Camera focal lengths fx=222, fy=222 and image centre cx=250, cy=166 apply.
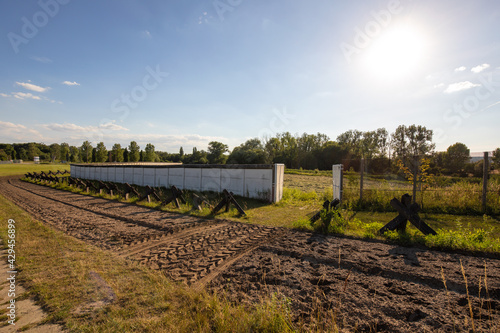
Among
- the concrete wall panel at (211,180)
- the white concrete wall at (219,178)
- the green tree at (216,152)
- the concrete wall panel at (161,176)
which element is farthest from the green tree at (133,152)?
the concrete wall panel at (211,180)

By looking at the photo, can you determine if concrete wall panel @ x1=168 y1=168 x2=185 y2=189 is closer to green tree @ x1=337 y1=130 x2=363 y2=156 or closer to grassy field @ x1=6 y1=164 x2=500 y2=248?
grassy field @ x1=6 y1=164 x2=500 y2=248

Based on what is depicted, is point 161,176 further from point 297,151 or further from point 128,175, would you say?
point 297,151

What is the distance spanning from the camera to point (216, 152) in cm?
7144

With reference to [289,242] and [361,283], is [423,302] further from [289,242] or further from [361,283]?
[289,242]

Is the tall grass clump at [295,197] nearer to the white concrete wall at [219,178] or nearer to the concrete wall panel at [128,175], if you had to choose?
the white concrete wall at [219,178]

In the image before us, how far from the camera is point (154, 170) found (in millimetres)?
19516

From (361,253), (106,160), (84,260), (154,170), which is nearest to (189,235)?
(84,260)

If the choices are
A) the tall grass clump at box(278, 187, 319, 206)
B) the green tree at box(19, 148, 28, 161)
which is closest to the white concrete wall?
the tall grass clump at box(278, 187, 319, 206)

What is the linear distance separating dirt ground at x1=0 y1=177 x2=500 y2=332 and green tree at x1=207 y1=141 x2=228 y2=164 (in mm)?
62695

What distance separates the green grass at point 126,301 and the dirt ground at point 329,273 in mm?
326

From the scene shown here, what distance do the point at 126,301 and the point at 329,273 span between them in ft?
10.6

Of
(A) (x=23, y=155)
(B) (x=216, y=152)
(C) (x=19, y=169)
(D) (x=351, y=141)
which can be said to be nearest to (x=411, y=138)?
(D) (x=351, y=141)

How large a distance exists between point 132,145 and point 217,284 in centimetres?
6915

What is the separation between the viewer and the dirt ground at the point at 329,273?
108 inches
